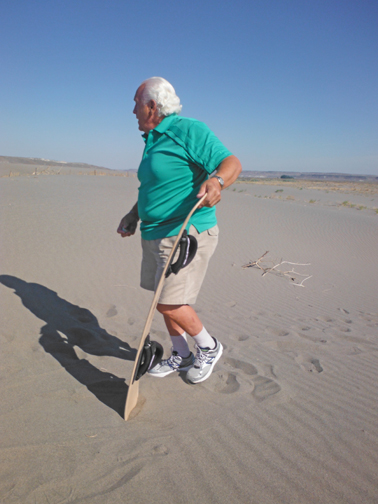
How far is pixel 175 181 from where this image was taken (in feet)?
7.41

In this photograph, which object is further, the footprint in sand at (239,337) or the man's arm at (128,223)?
the footprint in sand at (239,337)

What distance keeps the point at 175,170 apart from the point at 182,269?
0.64 m

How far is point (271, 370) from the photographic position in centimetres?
283

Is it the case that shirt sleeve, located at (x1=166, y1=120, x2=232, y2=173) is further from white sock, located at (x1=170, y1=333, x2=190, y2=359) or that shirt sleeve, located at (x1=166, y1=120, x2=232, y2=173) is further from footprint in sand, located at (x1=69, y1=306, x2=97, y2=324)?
footprint in sand, located at (x1=69, y1=306, x2=97, y2=324)

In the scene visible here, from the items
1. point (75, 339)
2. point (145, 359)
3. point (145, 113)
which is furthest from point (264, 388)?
point (145, 113)

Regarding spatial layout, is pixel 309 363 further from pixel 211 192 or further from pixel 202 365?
pixel 211 192

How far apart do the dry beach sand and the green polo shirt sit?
1159 millimetres

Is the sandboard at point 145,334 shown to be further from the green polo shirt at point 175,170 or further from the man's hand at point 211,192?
the green polo shirt at point 175,170

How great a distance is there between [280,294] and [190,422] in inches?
157

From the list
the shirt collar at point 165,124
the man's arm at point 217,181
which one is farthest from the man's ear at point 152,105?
the man's arm at point 217,181

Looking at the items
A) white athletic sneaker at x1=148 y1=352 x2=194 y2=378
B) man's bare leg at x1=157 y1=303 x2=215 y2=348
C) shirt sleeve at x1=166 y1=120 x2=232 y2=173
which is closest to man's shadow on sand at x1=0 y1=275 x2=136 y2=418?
white athletic sneaker at x1=148 y1=352 x2=194 y2=378

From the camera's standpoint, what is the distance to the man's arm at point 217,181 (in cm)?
201

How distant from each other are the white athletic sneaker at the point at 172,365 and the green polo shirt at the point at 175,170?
3.16ft

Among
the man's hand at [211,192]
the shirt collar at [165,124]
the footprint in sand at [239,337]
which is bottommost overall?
the footprint in sand at [239,337]
